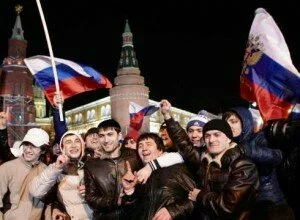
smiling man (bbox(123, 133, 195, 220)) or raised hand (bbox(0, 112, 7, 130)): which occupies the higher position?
raised hand (bbox(0, 112, 7, 130))

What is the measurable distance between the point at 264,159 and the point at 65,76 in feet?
11.0

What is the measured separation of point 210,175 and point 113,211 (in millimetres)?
1066

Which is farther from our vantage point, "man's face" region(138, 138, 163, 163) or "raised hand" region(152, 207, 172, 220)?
"man's face" region(138, 138, 163, 163)

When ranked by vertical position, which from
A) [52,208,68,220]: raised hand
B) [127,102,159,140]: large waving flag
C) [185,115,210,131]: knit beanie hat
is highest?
[127,102,159,140]: large waving flag

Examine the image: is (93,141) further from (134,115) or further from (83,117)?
(83,117)

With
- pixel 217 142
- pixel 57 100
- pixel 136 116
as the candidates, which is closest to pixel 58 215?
pixel 57 100

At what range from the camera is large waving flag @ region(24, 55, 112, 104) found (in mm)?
6168

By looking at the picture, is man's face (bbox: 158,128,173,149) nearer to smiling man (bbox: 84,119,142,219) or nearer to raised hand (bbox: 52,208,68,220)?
smiling man (bbox: 84,119,142,219)

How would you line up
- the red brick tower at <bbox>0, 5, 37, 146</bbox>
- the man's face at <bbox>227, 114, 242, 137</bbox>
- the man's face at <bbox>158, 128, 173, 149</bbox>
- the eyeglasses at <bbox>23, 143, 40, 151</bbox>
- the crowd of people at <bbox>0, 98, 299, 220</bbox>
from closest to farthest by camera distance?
the crowd of people at <bbox>0, 98, 299, 220</bbox>, the man's face at <bbox>227, 114, 242, 137</bbox>, the eyeglasses at <bbox>23, 143, 40, 151</bbox>, the man's face at <bbox>158, 128, 173, 149</bbox>, the red brick tower at <bbox>0, 5, 37, 146</bbox>

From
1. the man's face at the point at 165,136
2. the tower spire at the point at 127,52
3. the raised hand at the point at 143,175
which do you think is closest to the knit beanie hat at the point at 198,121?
the man's face at the point at 165,136

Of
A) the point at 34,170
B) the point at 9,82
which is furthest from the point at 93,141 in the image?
the point at 9,82

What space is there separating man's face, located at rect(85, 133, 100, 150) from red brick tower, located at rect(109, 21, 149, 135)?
54.0 metres

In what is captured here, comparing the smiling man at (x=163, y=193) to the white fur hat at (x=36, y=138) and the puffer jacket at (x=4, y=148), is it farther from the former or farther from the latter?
the puffer jacket at (x=4, y=148)

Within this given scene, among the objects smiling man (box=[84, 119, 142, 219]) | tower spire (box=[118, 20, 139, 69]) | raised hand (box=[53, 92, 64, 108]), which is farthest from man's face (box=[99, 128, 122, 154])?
tower spire (box=[118, 20, 139, 69])
